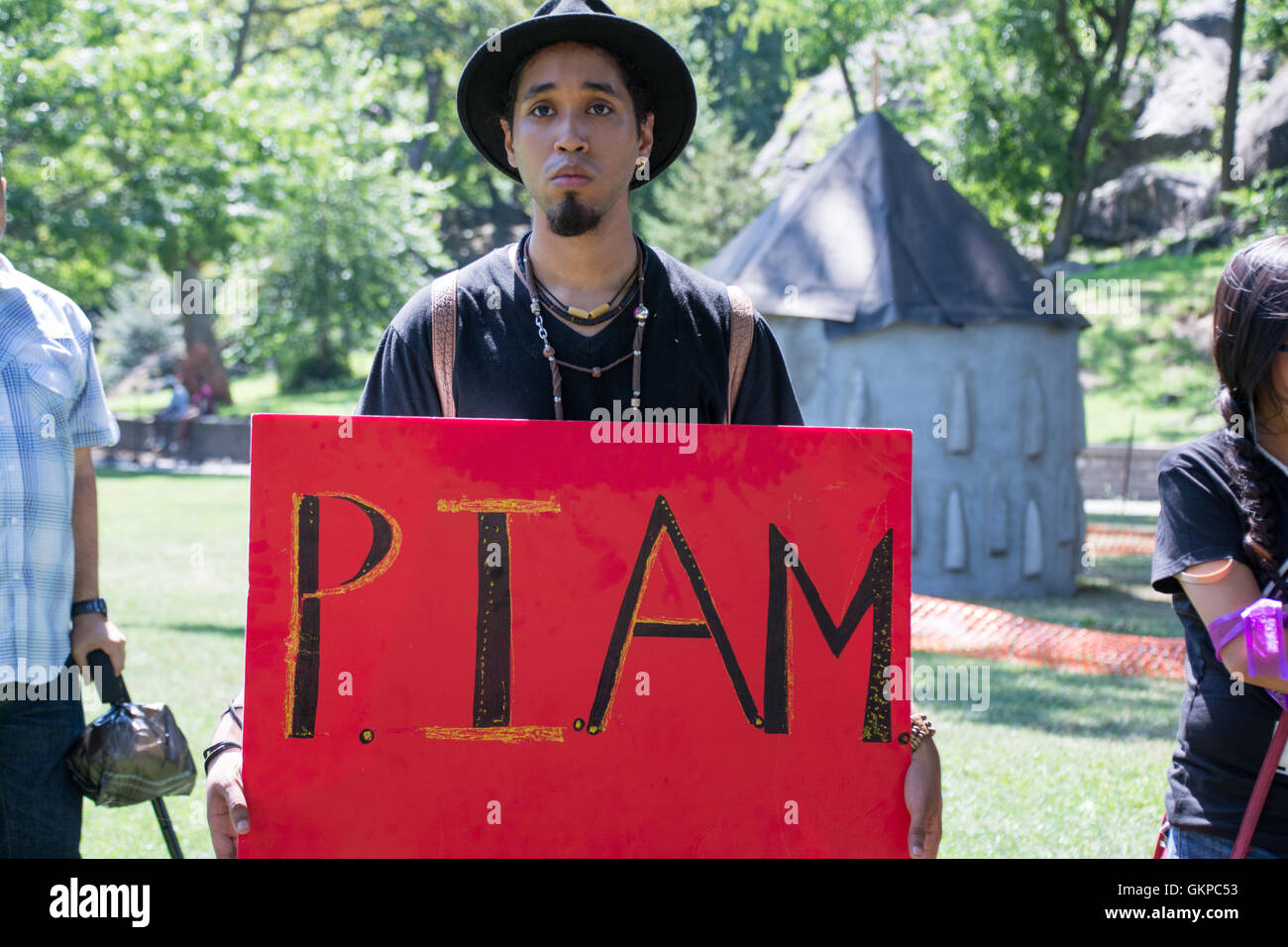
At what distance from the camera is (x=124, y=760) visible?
3.05 meters

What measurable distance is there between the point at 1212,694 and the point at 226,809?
1.87m

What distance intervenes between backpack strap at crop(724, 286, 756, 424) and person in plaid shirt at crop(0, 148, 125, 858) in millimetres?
1635

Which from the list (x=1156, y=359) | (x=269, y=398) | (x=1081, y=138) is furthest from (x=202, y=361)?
(x=1156, y=359)

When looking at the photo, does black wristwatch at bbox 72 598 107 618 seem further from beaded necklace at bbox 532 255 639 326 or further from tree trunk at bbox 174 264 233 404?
tree trunk at bbox 174 264 233 404

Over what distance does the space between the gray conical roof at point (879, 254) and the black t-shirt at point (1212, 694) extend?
33.5 feet

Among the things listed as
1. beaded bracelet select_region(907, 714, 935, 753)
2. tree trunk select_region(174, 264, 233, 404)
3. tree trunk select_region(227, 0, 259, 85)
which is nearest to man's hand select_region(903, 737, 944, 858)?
beaded bracelet select_region(907, 714, 935, 753)

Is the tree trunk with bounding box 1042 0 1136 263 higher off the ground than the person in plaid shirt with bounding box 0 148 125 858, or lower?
higher

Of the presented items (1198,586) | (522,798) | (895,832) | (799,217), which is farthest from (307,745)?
(799,217)

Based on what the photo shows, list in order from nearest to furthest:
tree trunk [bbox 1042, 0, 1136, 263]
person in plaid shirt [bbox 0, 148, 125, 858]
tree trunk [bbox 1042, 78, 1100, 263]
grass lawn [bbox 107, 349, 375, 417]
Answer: person in plaid shirt [bbox 0, 148, 125, 858] → tree trunk [bbox 1042, 0, 1136, 263] → tree trunk [bbox 1042, 78, 1100, 263] → grass lawn [bbox 107, 349, 375, 417]

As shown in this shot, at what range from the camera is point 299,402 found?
3941 centimetres

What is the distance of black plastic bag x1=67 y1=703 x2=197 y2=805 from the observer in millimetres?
3051

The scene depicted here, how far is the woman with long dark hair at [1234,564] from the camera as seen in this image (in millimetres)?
2498

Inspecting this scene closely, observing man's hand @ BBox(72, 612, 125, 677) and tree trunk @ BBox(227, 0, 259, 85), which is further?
tree trunk @ BBox(227, 0, 259, 85)
